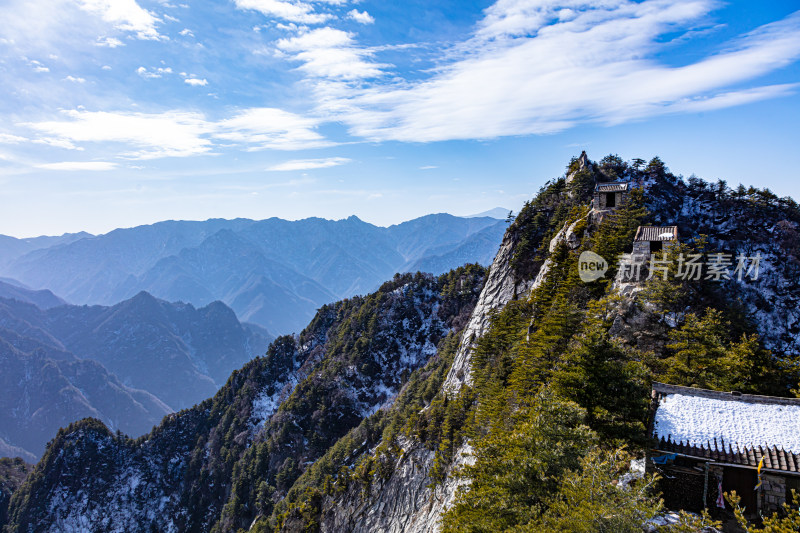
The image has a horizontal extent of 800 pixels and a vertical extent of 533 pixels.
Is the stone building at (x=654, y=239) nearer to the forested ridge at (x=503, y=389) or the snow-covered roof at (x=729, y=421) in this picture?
the forested ridge at (x=503, y=389)

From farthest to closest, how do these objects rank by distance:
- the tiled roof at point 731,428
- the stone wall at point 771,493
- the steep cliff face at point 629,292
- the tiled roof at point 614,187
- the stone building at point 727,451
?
the tiled roof at point 614,187 → the steep cliff face at point 629,292 → the tiled roof at point 731,428 → the stone building at point 727,451 → the stone wall at point 771,493

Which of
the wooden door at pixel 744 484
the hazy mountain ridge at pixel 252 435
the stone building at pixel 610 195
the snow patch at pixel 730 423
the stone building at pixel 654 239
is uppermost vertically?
the stone building at pixel 610 195

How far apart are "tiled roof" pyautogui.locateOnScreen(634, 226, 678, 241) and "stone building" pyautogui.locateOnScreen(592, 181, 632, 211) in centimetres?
1075

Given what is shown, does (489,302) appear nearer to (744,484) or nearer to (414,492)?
(414,492)

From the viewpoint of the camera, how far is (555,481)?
18.6m

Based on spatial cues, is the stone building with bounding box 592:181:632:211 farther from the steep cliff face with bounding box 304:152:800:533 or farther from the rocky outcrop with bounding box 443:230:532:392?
the rocky outcrop with bounding box 443:230:532:392

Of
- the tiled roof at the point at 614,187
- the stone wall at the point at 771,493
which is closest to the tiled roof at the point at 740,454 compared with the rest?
the stone wall at the point at 771,493

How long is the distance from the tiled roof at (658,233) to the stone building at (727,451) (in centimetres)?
2362

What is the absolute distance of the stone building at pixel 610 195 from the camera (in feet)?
170

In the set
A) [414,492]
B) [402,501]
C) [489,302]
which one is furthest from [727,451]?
[489,302]

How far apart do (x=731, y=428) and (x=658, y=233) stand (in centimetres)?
2648

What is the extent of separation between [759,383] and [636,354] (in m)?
7.74

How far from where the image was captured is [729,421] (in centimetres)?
1903

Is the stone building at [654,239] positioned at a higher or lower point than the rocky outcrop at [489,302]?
higher
